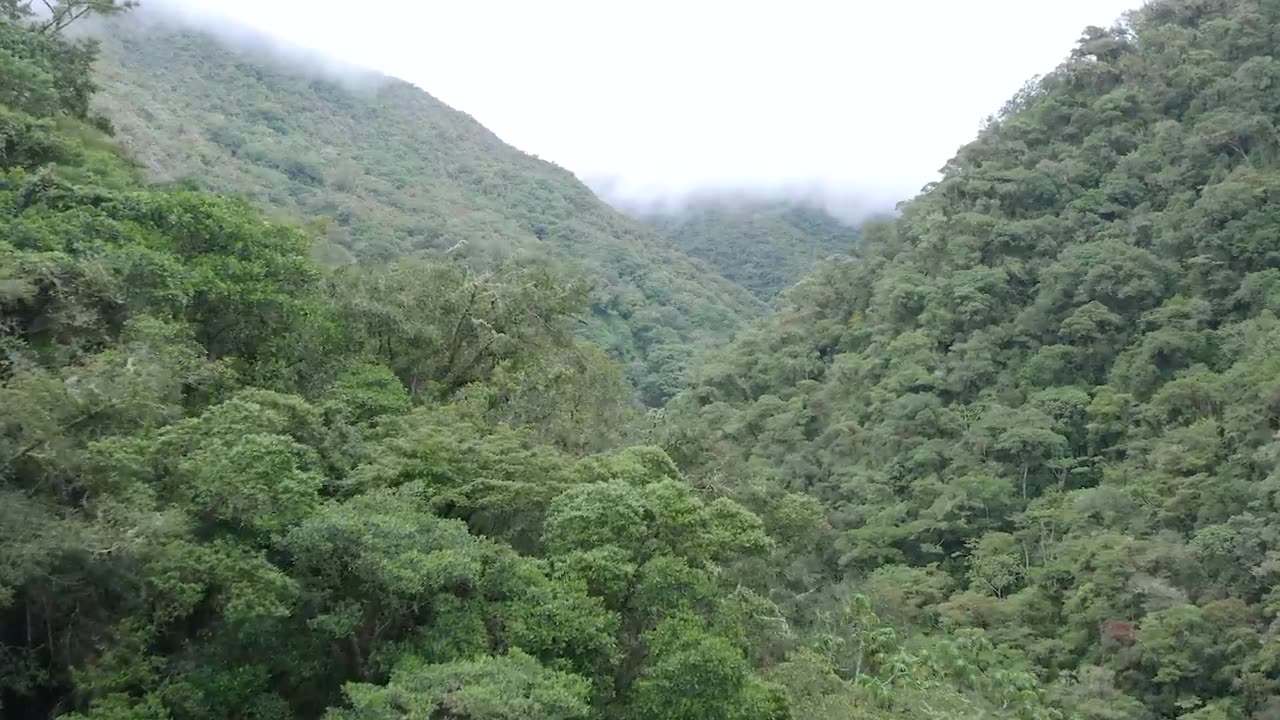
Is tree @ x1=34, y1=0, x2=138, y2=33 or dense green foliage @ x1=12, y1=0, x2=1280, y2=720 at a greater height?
tree @ x1=34, y1=0, x2=138, y2=33

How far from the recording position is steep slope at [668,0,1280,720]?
19.9 m

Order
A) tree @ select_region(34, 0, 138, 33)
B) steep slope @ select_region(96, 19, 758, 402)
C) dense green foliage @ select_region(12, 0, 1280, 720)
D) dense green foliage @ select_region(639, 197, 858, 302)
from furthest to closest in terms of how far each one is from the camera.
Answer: dense green foliage @ select_region(639, 197, 858, 302) < steep slope @ select_region(96, 19, 758, 402) < tree @ select_region(34, 0, 138, 33) < dense green foliage @ select_region(12, 0, 1280, 720)

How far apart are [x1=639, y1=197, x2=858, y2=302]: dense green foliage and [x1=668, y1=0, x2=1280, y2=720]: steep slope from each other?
36.8 metres

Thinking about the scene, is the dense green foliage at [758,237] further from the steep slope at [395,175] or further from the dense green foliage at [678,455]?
the dense green foliage at [678,455]

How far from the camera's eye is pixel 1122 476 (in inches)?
970

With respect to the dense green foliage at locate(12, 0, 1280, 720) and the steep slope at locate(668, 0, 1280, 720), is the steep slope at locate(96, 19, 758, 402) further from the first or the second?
the dense green foliage at locate(12, 0, 1280, 720)

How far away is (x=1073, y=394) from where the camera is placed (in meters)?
27.5

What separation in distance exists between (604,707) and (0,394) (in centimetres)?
575

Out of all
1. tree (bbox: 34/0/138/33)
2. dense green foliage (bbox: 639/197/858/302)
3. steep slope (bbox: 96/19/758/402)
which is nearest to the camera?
tree (bbox: 34/0/138/33)

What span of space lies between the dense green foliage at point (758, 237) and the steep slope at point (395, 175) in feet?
20.4

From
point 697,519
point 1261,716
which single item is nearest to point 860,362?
point 1261,716

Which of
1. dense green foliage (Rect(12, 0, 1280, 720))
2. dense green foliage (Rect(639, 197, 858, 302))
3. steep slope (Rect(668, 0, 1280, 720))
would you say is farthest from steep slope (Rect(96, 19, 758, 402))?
dense green foliage (Rect(12, 0, 1280, 720))

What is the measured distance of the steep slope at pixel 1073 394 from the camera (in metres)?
19.9

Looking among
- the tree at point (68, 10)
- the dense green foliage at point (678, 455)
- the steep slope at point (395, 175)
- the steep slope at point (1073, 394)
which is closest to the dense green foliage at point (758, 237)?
the steep slope at point (395, 175)
